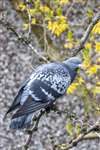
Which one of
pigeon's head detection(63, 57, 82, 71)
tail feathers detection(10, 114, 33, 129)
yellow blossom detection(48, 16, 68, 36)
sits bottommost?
yellow blossom detection(48, 16, 68, 36)

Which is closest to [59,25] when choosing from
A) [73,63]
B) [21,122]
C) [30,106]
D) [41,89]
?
[73,63]

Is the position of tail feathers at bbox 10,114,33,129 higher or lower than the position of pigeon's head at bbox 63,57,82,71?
lower

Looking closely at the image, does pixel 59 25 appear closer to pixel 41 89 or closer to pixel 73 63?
pixel 73 63

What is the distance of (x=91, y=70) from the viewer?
6527 mm

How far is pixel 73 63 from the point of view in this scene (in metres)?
5.43

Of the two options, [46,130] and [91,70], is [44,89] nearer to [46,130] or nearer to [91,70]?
[91,70]

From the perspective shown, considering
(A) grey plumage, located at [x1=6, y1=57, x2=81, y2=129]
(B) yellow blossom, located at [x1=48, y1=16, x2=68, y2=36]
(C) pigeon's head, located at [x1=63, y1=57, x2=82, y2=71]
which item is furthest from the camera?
(B) yellow blossom, located at [x1=48, y1=16, x2=68, y2=36]

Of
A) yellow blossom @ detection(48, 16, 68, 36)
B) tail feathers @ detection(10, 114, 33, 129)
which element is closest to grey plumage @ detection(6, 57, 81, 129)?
tail feathers @ detection(10, 114, 33, 129)

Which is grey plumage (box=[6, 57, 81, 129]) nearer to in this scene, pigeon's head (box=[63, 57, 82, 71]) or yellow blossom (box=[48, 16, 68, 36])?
pigeon's head (box=[63, 57, 82, 71])

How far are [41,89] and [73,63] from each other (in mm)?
643

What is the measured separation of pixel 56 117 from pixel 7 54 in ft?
6.96

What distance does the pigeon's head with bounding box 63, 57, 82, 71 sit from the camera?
535 centimetres

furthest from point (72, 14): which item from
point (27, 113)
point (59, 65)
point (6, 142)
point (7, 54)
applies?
point (27, 113)

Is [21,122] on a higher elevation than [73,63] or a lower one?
lower
